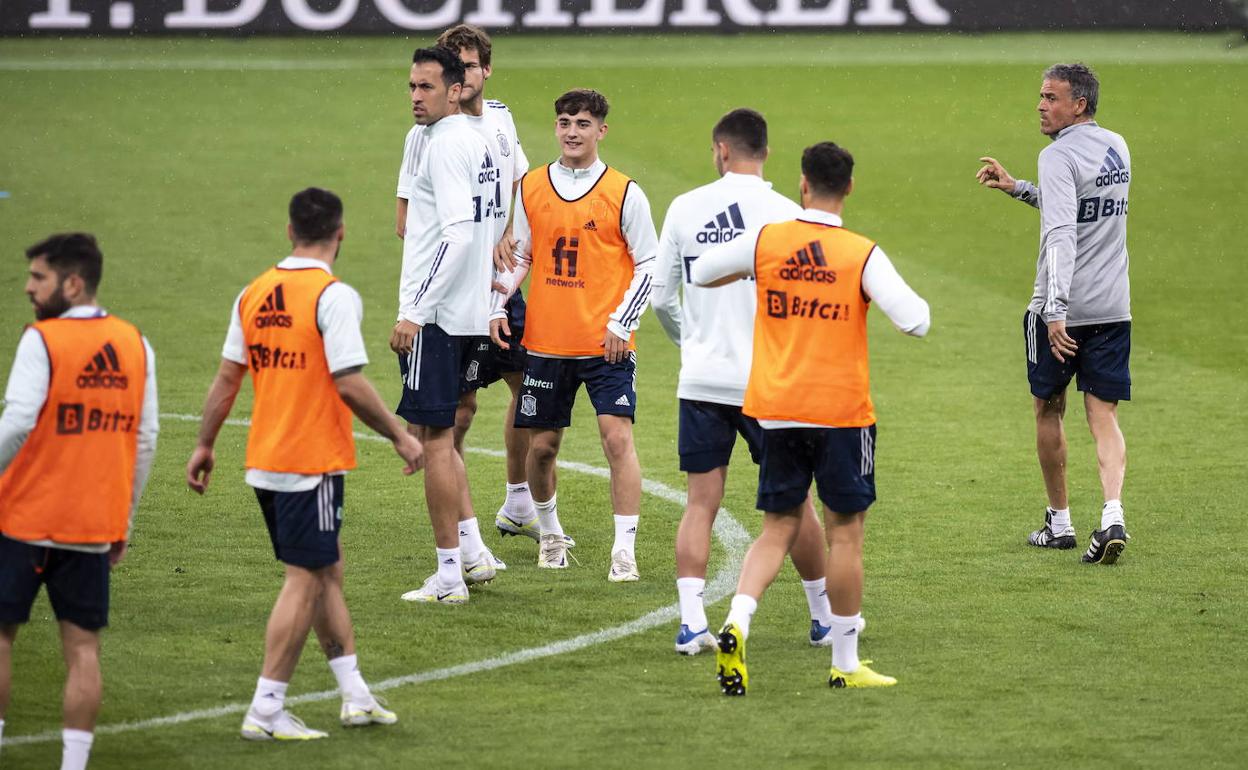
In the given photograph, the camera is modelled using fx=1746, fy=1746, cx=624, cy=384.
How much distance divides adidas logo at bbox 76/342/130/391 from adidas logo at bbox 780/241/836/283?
237 cm

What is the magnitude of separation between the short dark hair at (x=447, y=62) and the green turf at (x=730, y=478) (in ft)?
7.71

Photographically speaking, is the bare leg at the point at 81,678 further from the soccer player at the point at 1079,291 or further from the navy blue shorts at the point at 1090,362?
the navy blue shorts at the point at 1090,362

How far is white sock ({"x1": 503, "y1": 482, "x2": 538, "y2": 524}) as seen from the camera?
9.09m

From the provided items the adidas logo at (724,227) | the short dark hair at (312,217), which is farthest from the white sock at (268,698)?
the adidas logo at (724,227)

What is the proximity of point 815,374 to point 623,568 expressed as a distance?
2.17 m

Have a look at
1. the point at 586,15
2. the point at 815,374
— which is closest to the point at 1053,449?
the point at 815,374

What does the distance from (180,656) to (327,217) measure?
2.06 meters

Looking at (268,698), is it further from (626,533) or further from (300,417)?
(626,533)

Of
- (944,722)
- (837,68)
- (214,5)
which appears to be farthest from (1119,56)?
(944,722)

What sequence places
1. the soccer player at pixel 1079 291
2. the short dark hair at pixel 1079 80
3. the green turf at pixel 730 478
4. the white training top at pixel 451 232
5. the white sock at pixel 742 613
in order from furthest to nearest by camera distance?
1. the short dark hair at pixel 1079 80
2. the soccer player at pixel 1079 291
3. the white training top at pixel 451 232
4. the white sock at pixel 742 613
5. the green turf at pixel 730 478

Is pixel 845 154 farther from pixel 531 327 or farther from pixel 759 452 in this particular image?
pixel 531 327

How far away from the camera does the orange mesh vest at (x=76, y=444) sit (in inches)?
212

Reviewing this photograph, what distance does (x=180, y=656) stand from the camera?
22.8ft

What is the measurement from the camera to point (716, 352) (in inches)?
278
